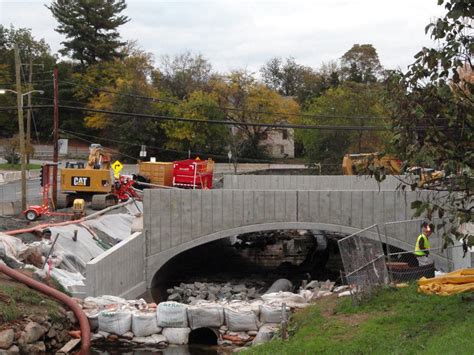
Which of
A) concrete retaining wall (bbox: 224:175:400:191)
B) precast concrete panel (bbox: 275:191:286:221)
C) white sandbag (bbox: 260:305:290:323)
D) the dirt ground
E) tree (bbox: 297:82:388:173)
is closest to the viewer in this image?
the dirt ground

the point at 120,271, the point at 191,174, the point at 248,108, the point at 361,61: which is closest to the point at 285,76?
the point at 361,61

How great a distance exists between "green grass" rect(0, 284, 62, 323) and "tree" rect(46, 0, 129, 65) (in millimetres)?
68835

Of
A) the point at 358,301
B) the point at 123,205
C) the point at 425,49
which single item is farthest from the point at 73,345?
the point at 123,205

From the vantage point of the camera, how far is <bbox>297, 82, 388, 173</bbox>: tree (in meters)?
61.5

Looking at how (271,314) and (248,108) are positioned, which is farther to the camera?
(248,108)

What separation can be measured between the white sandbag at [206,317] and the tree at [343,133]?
4410 cm

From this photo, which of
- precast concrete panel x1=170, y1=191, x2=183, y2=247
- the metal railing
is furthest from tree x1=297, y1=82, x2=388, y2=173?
the metal railing

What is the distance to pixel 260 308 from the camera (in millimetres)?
17797

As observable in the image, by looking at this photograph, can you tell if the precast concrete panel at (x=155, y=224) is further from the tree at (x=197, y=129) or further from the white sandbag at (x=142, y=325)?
the tree at (x=197, y=129)

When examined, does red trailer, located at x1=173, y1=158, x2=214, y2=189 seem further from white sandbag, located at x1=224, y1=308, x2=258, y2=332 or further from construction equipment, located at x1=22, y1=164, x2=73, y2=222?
white sandbag, located at x1=224, y1=308, x2=258, y2=332

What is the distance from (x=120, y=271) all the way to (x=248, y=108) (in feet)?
174

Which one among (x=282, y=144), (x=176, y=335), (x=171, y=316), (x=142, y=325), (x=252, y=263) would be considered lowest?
(x=252, y=263)

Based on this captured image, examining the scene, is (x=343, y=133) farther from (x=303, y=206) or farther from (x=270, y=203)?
(x=270, y=203)

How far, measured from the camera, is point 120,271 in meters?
21.9
